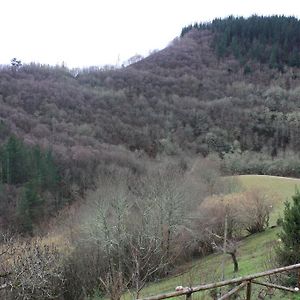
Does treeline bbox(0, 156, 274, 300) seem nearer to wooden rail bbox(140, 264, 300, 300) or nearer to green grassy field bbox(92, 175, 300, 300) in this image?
green grassy field bbox(92, 175, 300, 300)

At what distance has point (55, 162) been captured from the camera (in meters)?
52.7

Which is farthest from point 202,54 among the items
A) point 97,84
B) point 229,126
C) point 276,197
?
point 276,197

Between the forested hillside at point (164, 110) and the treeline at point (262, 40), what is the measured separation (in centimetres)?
23

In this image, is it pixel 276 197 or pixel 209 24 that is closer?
pixel 276 197

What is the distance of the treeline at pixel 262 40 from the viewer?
94.2 metres

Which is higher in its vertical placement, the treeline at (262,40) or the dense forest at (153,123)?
the treeline at (262,40)

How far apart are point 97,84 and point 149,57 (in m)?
20.4

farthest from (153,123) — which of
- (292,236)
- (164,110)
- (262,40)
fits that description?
(292,236)

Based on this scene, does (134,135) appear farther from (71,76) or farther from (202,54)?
(202,54)

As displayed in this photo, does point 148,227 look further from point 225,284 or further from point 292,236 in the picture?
point 225,284

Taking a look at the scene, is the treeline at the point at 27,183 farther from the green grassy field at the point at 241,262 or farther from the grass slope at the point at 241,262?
the green grassy field at the point at 241,262

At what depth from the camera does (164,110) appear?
80188 millimetres

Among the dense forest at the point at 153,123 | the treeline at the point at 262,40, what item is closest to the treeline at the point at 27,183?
the dense forest at the point at 153,123

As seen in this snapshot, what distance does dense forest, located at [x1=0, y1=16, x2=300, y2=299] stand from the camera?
1540 inches
